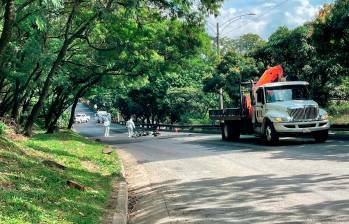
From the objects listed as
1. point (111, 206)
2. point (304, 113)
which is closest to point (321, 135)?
point (304, 113)

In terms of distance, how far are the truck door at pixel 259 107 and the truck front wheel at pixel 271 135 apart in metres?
0.92

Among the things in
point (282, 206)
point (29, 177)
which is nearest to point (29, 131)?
point (29, 177)

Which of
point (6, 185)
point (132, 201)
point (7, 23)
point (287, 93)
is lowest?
point (132, 201)

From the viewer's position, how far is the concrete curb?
891 cm

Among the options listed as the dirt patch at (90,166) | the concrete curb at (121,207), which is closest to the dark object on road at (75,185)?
the concrete curb at (121,207)

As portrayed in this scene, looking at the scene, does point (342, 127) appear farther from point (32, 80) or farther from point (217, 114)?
point (32, 80)

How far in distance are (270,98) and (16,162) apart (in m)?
12.8

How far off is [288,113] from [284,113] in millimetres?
166

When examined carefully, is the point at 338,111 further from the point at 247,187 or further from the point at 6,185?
the point at 6,185

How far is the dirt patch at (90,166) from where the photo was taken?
52.5 ft

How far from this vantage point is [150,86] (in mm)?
63438

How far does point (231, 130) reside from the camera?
2733cm

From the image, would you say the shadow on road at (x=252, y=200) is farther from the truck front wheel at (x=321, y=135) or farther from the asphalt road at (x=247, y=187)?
the truck front wheel at (x=321, y=135)

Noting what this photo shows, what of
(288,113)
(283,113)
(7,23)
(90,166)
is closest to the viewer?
(7,23)
